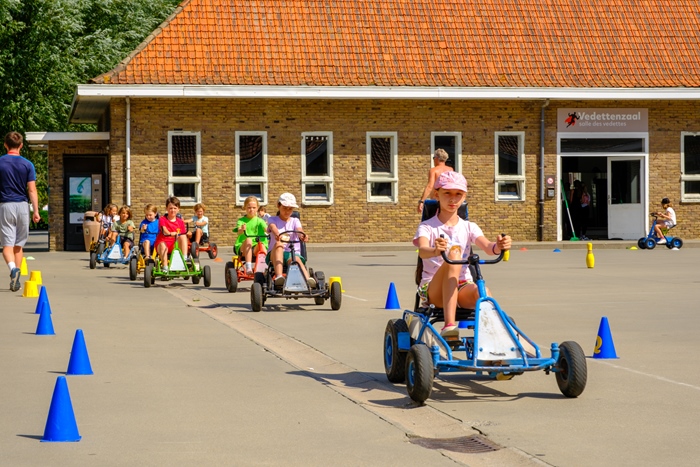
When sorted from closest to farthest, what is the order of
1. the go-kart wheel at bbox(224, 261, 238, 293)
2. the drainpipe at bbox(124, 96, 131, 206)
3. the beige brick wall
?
the go-kart wheel at bbox(224, 261, 238, 293), the drainpipe at bbox(124, 96, 131, 206), the beige brick wall

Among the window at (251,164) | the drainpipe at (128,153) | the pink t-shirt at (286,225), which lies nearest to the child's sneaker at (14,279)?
the pink t-shirt at (286,225)

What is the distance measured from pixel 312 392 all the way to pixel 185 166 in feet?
84.1

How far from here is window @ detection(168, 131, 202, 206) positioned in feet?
109

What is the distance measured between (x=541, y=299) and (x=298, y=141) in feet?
62.3

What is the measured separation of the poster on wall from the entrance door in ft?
50.1

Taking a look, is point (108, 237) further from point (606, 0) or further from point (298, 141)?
point (606, 0)

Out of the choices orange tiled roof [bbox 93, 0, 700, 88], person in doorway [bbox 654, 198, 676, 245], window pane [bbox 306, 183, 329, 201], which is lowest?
person in doorway [bbox 654, 198, 676, 245]

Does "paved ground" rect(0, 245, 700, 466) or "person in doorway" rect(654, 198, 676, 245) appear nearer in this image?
"paved ground" rect(0, 245, 700, 466)

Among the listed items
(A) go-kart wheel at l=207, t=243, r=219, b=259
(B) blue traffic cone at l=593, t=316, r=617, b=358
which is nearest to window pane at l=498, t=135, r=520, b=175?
(A) go-kart wheel at l=207, t=243, r=219, b=259

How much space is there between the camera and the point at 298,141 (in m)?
34.1

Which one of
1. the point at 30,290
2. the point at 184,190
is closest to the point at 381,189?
the point at 184,190

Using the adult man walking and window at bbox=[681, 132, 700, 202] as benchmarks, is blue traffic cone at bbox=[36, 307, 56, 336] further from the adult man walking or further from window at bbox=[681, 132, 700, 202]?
window at bbox=[681, 132, 700, 202]

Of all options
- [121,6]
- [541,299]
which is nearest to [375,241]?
[541,299]

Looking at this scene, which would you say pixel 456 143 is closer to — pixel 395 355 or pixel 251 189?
pixel 251 189
